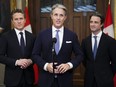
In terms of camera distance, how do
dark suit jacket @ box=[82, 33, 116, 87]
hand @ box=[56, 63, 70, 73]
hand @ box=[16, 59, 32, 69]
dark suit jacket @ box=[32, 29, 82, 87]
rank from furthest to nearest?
dark suit jacket @ box=[82, 33, 116, 87] < hand @ box=[16, 59, 32, 69] < dark suit jacket @ box=[32, 29, 82, 87] < hand @ box=[56, 63, 70, 73]

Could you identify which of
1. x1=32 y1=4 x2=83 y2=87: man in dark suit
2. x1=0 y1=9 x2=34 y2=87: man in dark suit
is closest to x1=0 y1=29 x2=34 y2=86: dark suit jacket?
x1=0 y1=9 x2=34 y2=87: man in dark suit

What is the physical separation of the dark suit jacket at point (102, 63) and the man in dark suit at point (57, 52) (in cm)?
34

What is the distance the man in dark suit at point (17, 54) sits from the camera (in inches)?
117

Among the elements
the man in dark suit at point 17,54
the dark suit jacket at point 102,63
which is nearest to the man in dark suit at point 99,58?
the dark suit jacket at point 102,63

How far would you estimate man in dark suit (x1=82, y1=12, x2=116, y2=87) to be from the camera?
121 inches

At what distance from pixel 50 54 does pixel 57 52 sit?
0.07 meters

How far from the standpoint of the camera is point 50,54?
2.76 metres

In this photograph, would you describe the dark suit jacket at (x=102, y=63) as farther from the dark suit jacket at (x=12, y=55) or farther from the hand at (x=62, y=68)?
the dark suit jacket at (x=12, y=55)

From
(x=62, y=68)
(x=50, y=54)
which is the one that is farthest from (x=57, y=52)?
(x=62, y=68)

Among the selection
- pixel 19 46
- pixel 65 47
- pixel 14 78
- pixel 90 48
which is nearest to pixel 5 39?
pixel 19 46

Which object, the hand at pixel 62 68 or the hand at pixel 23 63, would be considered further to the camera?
the hand at pixel 23 63

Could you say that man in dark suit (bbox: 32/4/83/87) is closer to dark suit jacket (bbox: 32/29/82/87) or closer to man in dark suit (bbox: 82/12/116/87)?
dark suit jacket (bbox: 32/29/82/87)

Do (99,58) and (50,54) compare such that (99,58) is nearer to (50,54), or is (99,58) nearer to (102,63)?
(102,63)

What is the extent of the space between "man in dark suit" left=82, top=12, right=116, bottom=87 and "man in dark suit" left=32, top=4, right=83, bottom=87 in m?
0.34
